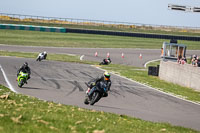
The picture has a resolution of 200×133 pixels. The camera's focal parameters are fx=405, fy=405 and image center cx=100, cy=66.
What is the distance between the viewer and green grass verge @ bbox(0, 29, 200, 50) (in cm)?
6728

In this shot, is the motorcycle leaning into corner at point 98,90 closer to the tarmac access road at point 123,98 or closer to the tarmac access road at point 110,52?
the tarmac access road at point 123,98

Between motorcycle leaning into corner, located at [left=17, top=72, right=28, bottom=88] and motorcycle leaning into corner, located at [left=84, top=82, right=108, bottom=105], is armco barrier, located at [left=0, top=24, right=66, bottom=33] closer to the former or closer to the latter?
motorcycle leaning into corner, located at [left=17, top=72, right=28, bottom=88]

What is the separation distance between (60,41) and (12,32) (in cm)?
970

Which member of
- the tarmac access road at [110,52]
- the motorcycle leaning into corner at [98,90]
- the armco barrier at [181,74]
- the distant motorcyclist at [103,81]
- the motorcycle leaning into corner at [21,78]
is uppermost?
the distant motorcyclist at [103,81]

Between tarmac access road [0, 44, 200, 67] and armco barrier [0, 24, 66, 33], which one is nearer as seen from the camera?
tarmac access road [0, 44, 200, 67]

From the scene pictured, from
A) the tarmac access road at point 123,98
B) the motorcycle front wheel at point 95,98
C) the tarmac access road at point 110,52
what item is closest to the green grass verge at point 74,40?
the tarmac access road at point 110,52

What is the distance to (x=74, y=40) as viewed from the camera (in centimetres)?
7369

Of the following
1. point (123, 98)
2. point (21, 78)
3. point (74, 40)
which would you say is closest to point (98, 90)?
point (123, 98)

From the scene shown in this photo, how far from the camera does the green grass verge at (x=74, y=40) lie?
67.3 metres

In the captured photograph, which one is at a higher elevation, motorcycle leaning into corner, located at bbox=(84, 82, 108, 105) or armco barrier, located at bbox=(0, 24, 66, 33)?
armco barrier, located at bbox=(0, 24, 66, 33)

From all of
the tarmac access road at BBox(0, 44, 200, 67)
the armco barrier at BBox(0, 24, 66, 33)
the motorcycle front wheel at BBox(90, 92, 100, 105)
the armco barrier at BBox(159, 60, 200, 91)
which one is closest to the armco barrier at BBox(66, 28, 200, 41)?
the armco barrier at BBox(0, 24, 66, 33)

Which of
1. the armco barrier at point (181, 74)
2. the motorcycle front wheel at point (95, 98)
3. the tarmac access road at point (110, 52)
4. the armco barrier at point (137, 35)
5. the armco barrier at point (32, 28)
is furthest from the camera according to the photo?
the armco barrier at point (137, 35)

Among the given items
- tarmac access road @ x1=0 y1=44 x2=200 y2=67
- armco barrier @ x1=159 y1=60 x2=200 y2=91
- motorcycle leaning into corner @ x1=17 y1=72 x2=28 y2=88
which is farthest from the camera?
tarmac access road @ x1=0 y1=44 x2=200 y2=67

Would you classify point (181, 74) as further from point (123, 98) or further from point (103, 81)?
point (103, 81)
